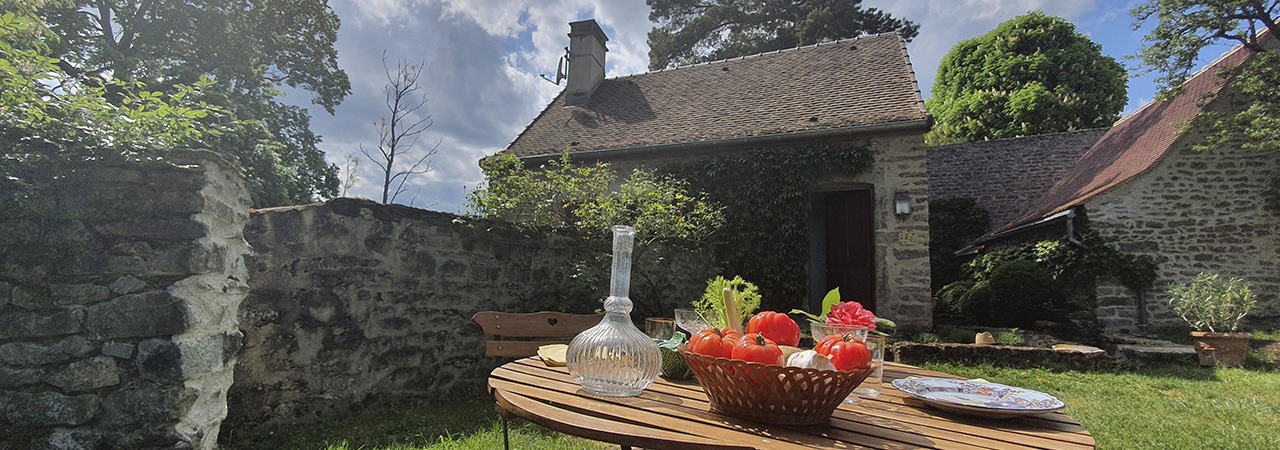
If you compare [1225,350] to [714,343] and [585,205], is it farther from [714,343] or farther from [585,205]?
[714,343]

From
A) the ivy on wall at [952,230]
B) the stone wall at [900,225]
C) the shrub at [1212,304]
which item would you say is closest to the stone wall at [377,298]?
the stone wall at [900,225]

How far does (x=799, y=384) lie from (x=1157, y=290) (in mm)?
8979

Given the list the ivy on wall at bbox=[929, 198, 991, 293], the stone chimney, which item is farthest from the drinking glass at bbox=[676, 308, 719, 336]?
the ivy on wall at bbox=[929, 198, 991, 293]

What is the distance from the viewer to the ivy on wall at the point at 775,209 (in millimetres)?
7547

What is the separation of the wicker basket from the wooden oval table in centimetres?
3

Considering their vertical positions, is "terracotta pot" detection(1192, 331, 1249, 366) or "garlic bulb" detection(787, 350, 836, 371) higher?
"garlic bulb" detection(787, 350, 836, 371)

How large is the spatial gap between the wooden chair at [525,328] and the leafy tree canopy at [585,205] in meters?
2.34

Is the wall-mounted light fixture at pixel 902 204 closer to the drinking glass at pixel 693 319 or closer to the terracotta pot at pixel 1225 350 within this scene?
the terracotta pot at pixel 1225 350

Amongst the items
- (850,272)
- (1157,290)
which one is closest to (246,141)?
(850,272)

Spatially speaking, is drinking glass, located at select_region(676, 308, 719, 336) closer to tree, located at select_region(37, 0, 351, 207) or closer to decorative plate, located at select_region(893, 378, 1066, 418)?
decorative plate, located at select_region(893, 378, 1066, 418)

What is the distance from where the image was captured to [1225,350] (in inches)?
220

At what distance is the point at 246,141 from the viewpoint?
34.5 ft

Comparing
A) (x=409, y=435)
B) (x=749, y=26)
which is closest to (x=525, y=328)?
(x=409, y=435)

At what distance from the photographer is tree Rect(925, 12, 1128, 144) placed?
591 inches
